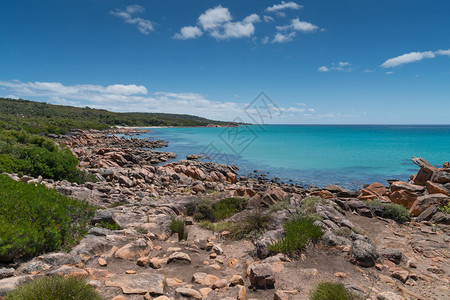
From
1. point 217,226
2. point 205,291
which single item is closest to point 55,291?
point 205,291

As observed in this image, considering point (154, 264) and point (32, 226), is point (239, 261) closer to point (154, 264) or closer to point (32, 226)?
point (154, 264)

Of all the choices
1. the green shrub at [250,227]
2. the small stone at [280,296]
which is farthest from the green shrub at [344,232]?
the small stone at [280,296]

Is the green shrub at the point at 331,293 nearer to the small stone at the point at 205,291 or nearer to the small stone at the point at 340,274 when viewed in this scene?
the small stone at the point at 340,274

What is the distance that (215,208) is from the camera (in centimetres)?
1073

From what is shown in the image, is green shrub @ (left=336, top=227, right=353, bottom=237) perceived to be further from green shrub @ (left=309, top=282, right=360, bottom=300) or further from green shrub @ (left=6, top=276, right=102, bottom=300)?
green shrub @ (left=6, top=276, right=102, bottom=300)

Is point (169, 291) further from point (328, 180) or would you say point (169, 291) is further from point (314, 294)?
point (328, 180)

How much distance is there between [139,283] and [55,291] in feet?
4.62

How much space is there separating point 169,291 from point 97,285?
1230 millimetres

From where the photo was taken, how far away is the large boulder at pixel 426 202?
11859mm

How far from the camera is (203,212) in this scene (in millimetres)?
10430

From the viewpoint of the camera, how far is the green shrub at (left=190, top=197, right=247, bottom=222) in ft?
33.3

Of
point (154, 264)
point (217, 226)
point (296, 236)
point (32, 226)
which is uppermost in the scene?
point (32, 226)

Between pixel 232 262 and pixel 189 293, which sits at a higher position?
pixel 189 293

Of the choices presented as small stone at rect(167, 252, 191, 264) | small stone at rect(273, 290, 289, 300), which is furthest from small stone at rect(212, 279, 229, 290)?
small stone at rect(167, 252, 191, 264)
